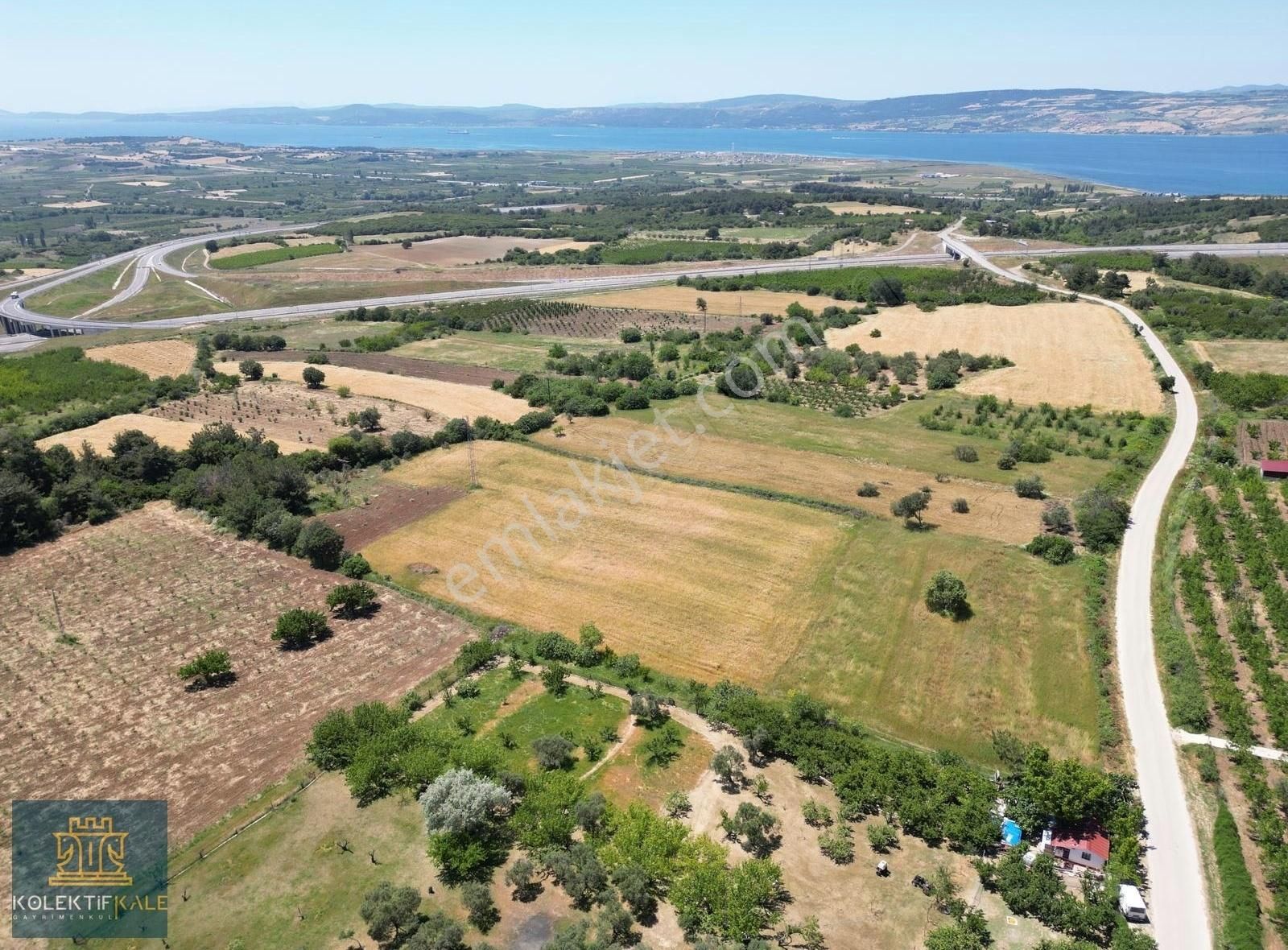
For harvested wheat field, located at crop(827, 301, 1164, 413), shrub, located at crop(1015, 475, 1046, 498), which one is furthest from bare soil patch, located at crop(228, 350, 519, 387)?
shrub, located at crop(1015, 475, 1046, 498)

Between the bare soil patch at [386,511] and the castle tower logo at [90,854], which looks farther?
the bare soil patch at [386,511]

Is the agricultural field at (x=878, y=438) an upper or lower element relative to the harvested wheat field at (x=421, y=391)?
lower

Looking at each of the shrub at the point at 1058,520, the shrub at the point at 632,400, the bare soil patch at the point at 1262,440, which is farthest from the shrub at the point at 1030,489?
the shrub at the point at 632,400

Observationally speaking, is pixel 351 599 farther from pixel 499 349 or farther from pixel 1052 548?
pixel 499 349

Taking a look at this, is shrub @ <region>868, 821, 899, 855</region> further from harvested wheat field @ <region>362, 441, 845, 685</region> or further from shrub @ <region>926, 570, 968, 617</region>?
shrub @ <region>926, 570, 968, 617</region>

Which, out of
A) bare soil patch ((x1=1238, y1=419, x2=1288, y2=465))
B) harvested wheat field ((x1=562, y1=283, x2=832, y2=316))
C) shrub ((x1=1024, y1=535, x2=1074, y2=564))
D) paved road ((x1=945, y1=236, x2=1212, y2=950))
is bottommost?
paved road ((x1=945, y1=236, x2=1212, y2=950))

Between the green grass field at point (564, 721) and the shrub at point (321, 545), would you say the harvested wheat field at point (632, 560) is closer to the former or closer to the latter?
the shrub at point (321, 545)

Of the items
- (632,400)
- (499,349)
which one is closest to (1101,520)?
(632,400)
